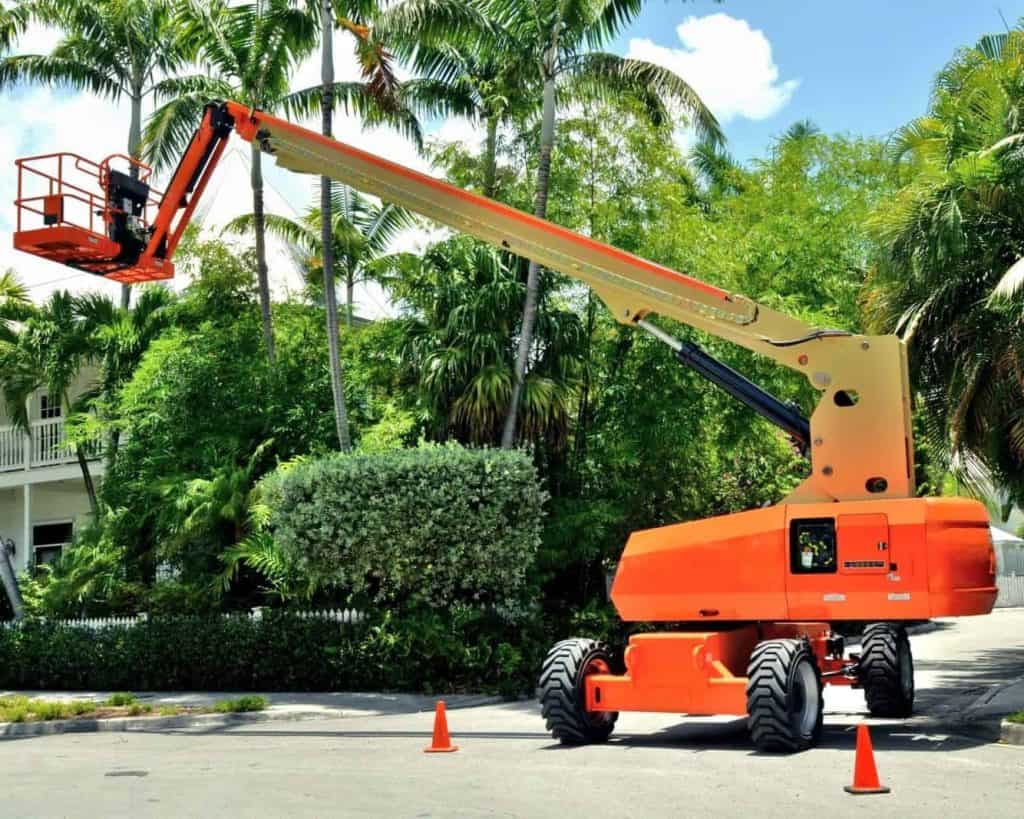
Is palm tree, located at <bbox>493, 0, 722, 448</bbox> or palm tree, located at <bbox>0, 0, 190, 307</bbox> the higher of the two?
palm tree, located at <bbox>0, 0, 190, 307</bbox>

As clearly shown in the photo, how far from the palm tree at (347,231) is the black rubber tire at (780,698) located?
19.9 m

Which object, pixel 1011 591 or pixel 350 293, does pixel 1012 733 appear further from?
pixel 1011 591

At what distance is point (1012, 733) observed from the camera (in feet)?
42.8

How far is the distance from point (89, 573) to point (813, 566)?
15.1 metres

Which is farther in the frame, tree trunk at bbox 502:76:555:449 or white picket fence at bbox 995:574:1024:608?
white picket fence at bbox 995:574:1024:608

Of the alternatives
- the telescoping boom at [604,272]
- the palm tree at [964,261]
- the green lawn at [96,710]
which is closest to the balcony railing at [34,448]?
the green lawn at [96,710]

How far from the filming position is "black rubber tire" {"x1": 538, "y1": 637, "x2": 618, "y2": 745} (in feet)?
43.8

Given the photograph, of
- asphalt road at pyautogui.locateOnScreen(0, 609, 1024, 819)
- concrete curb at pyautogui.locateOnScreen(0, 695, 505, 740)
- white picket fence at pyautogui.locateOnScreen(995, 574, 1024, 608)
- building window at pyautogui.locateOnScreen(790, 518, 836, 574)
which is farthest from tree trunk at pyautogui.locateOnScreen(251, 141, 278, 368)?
white picket fence at pyautogui.locateOnScreen(995, 574, 1024, 608)

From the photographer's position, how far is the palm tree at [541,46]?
23000 millimetres

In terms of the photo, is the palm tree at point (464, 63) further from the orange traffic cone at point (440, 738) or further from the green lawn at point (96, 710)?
the orange traffic cone at point (440, 738)

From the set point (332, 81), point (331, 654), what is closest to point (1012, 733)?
point (331, 654)

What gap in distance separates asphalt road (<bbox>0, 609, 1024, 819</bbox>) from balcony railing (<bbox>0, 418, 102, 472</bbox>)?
16711mm

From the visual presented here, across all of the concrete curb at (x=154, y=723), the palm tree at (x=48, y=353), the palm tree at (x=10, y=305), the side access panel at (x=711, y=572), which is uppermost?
the palm tree at (x=10, y=305)

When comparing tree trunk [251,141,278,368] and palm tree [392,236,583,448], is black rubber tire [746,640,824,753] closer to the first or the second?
palm tree [392,236,583,448]
